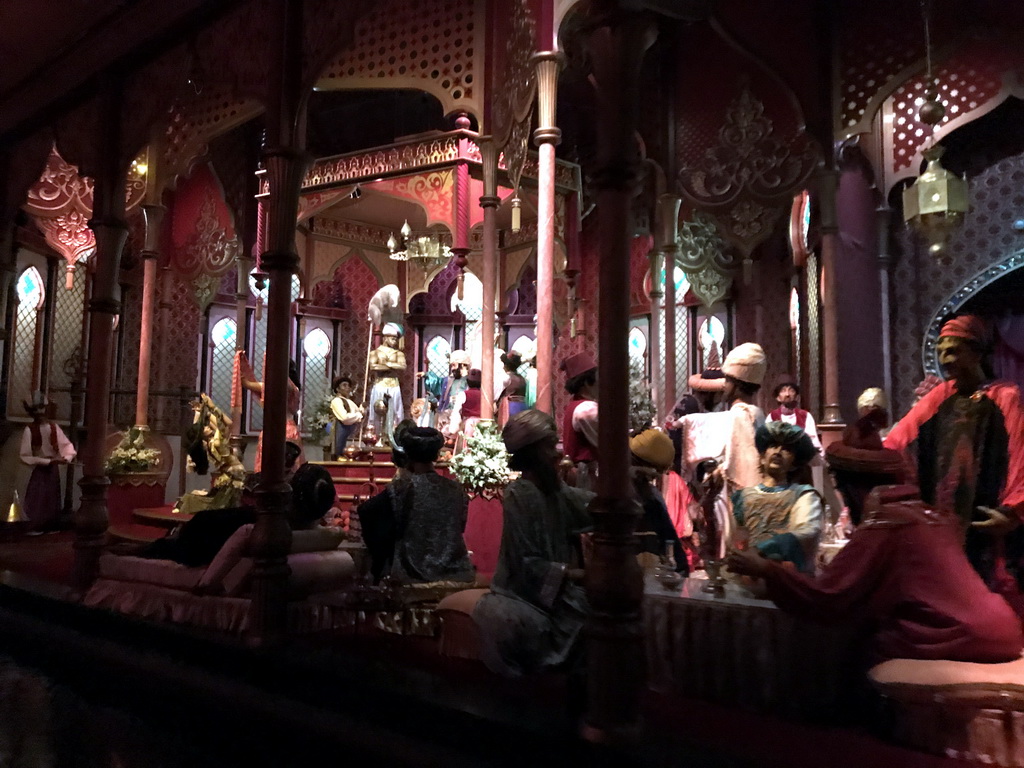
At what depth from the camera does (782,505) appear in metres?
4.02

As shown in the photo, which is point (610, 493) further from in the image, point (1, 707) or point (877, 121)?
point (877, 121)

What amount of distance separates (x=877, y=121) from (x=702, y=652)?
25.9ft

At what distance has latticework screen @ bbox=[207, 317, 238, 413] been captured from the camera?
16000mm

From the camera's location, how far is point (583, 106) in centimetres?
1368

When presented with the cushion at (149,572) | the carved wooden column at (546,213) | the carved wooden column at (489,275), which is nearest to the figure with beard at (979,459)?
the carved wooden column at (546,213)

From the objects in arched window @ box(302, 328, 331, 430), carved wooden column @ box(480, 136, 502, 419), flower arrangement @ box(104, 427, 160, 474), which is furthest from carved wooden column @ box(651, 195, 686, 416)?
arched window @ box(302, 328, 331, 430)

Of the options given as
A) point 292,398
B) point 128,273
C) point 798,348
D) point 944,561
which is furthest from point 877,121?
point 128,273

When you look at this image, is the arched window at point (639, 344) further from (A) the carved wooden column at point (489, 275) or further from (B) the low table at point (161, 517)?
(B) the low table at point (161, 517)

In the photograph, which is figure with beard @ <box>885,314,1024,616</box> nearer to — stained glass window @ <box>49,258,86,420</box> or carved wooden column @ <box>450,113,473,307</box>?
carved wooden column @ <box>450,113,473,307</box>

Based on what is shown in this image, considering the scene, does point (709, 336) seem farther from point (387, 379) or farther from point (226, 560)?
point (226, 560)

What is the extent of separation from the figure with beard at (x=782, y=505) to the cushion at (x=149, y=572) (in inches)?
149

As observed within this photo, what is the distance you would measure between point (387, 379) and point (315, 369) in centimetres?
584

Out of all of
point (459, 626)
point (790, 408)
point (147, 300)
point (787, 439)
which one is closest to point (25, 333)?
point (147, 300)

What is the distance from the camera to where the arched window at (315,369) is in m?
17.1
